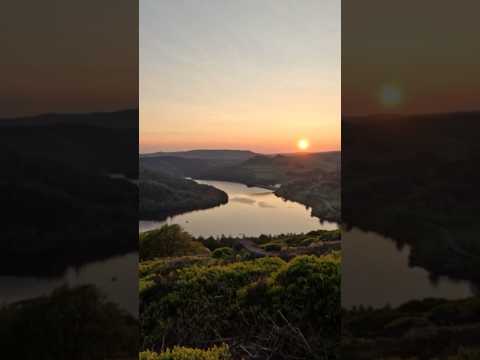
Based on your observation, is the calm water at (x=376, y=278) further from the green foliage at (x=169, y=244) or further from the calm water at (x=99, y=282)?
the green foliage at (x=169, y=244)

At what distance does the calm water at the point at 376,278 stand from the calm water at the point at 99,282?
1221 millimetres

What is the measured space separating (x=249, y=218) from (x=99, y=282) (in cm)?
346

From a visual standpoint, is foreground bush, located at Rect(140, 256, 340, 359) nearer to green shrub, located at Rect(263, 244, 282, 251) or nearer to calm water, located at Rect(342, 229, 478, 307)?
calm water, located at Rect(342, 229, 478, 307)

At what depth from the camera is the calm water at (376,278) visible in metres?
2.29

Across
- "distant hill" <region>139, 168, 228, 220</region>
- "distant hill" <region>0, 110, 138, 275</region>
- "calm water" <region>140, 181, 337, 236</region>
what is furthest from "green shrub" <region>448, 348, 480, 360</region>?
"distant hill" <region>139, 168, 228, 220</region>

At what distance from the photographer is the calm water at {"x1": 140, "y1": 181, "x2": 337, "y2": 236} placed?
541 centimetres

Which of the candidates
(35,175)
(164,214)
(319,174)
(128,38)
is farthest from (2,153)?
(319,174)

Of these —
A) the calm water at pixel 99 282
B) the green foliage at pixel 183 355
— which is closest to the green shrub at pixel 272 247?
the green foliage at pixel 183 355

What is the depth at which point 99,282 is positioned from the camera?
2.09 m

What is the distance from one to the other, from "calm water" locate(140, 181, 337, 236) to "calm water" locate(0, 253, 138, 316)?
10.8ft

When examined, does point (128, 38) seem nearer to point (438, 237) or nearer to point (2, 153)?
point (2, 153)

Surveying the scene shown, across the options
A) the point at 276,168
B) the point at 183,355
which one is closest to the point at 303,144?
the point at 276,168

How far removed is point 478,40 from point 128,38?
2034 mm

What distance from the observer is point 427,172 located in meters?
2.31
